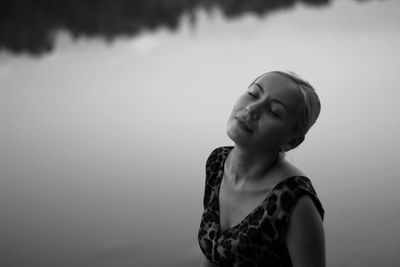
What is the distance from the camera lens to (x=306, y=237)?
1.85 feet

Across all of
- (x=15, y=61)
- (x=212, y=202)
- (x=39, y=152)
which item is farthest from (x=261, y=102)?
(x=39, y=152)

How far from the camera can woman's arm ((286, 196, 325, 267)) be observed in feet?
1.84

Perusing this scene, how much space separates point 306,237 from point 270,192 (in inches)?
A: 3.8

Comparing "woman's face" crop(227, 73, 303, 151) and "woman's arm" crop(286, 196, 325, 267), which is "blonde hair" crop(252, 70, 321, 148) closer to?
"woman's face" crop(227, 73, 303, 151)

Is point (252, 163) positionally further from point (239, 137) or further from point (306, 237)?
point (306, 237)

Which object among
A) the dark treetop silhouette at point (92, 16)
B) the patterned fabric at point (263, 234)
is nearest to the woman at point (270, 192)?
the patterned fabric at point (263, 234)

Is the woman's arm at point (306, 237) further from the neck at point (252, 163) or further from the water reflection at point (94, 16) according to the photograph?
the water reflection at point (94, 16)

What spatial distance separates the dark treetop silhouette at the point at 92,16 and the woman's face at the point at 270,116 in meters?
1.29

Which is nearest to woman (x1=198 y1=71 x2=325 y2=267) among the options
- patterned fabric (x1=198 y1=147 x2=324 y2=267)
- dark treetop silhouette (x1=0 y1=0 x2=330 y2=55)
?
patterned fabric (x1=198 y1=147 x2=324 y2=267)

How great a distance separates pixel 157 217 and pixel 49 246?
541 mm

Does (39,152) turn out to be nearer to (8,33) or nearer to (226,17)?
(8,33)

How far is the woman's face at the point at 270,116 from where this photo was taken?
2.04ft

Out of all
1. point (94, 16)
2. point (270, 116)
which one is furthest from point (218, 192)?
point (94, 16)

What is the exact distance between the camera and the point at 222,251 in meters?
0.66
